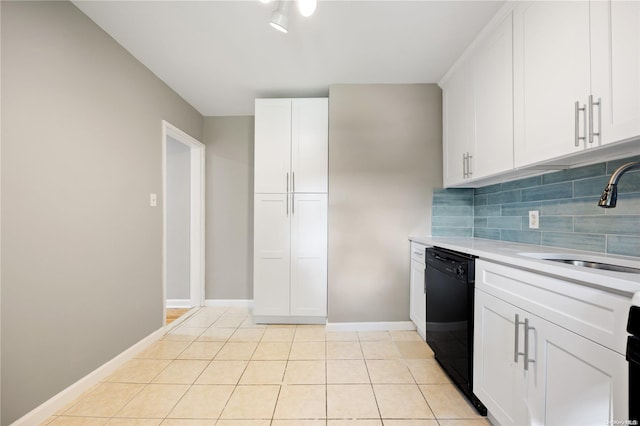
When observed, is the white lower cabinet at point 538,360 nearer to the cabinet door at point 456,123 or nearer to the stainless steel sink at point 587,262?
the stainless steel sink at point 587,262

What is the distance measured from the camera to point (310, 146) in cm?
282

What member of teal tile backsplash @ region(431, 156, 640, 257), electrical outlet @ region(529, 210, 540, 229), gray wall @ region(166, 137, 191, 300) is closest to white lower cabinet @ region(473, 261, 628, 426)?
teal tile backsplash @ region(431, 156, 640, 257)

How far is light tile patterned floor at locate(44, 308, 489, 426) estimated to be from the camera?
1515 millimetres

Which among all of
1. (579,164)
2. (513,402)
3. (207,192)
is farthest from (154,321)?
(579,164)

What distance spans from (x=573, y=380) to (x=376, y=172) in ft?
6.87

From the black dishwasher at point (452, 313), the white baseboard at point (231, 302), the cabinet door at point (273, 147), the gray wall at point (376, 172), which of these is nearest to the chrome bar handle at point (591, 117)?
the black dishwasher at point (452, 313)

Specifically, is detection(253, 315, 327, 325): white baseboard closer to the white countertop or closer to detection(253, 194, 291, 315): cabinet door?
detection(253, 194, 291, 315): cabinet door

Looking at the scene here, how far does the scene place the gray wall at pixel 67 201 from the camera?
1.35 m

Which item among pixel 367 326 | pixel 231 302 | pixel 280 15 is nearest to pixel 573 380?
pixel 367 326

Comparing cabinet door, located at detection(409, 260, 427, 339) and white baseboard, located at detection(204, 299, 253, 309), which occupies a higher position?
cabinet door, located at detection(409, 260, 427, 339)

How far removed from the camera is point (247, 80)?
264cm

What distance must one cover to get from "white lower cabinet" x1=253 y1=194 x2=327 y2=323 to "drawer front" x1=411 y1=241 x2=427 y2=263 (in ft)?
2.92

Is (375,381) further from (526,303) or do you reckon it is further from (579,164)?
(579,164)

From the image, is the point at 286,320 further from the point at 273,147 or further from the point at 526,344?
the point at 526,344
